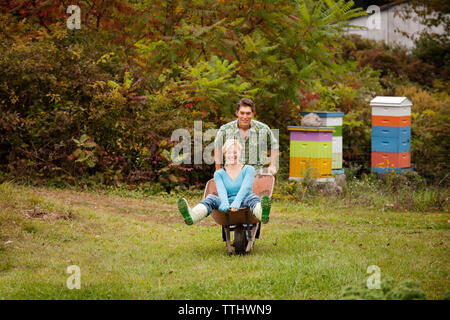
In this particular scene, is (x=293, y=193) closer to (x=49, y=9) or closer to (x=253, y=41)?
(x=253, y=41)

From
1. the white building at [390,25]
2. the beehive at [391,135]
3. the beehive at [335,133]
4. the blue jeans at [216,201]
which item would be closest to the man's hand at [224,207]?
the blue jeans at [216,201]

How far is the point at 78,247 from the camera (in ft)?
23.3

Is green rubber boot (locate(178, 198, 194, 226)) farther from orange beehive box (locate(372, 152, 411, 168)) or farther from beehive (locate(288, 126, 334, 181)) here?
orange beehive box (locate(372, 152, 411, 168))

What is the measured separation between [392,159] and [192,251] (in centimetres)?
682

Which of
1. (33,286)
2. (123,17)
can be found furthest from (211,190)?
(123,17)

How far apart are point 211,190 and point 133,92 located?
5525 millimetres

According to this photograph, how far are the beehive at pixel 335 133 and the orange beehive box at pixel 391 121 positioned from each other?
958mm

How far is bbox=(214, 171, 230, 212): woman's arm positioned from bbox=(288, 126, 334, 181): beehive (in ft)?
16.3

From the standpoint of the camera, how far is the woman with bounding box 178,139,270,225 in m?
6.23

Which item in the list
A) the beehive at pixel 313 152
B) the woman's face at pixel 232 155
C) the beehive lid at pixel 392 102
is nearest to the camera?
the woman's face at pixel 232 155

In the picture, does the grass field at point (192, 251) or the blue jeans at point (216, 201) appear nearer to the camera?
the grass field at point (192, 251)

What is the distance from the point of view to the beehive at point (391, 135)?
12.5 metres

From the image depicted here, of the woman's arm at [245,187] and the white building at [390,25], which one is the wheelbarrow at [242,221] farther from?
the white building at [390,25]

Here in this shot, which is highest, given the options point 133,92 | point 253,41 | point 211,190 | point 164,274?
point 253,41
